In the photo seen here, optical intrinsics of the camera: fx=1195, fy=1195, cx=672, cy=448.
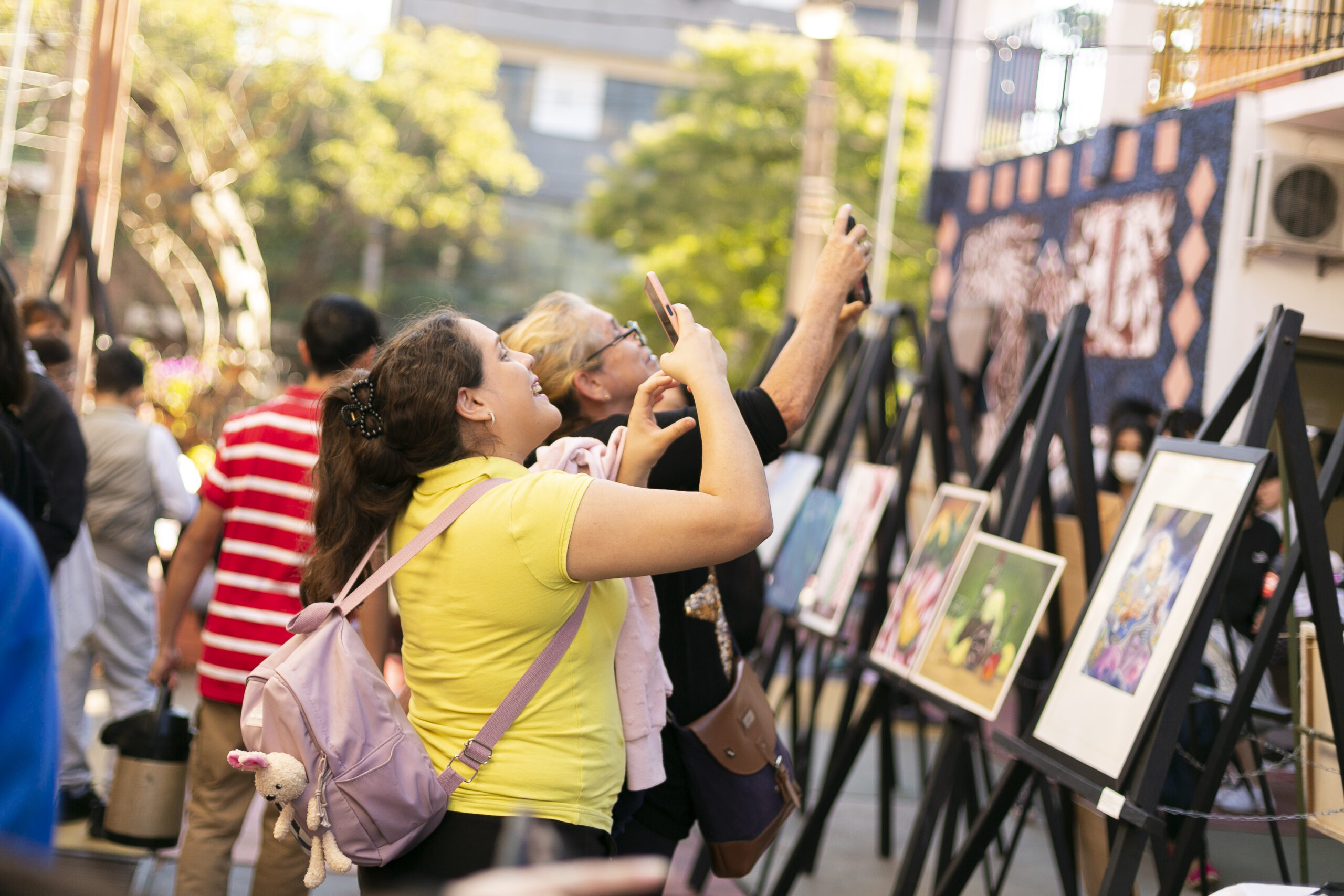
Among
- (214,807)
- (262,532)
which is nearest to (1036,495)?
(262,532)

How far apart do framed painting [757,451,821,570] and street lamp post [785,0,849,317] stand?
439cm

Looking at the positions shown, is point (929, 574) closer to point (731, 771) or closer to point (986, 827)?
point (986, 827)

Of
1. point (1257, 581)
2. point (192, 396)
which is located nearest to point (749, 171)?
point (192, 396)

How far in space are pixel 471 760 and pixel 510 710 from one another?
0.32 feet

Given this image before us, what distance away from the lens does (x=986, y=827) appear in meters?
2.85

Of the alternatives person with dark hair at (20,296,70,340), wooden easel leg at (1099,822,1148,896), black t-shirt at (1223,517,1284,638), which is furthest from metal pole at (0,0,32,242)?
wooden easel leg at (1099,822,1148,896)

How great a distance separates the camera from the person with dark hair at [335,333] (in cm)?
328

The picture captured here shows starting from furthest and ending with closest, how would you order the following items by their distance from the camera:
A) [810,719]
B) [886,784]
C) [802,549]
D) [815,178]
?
[815,178] < [810,719] < [886,784] < [802,549]

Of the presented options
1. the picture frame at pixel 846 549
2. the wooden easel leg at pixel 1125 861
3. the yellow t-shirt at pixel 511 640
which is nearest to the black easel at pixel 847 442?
the picture frame at pixel 846 549

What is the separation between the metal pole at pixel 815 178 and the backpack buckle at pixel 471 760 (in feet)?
26.0

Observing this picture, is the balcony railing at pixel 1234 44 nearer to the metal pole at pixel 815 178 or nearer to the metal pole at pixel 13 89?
the metal pole at pixel 815 178

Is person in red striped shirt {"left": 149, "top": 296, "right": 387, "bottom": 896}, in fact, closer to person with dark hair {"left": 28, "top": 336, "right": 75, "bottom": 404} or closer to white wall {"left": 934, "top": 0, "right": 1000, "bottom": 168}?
person with dark hair {"left": 28, "top": 336, "right": 75, "bottom": 404}

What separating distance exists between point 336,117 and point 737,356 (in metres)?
8.32

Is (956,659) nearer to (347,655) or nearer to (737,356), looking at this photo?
(347,655)
